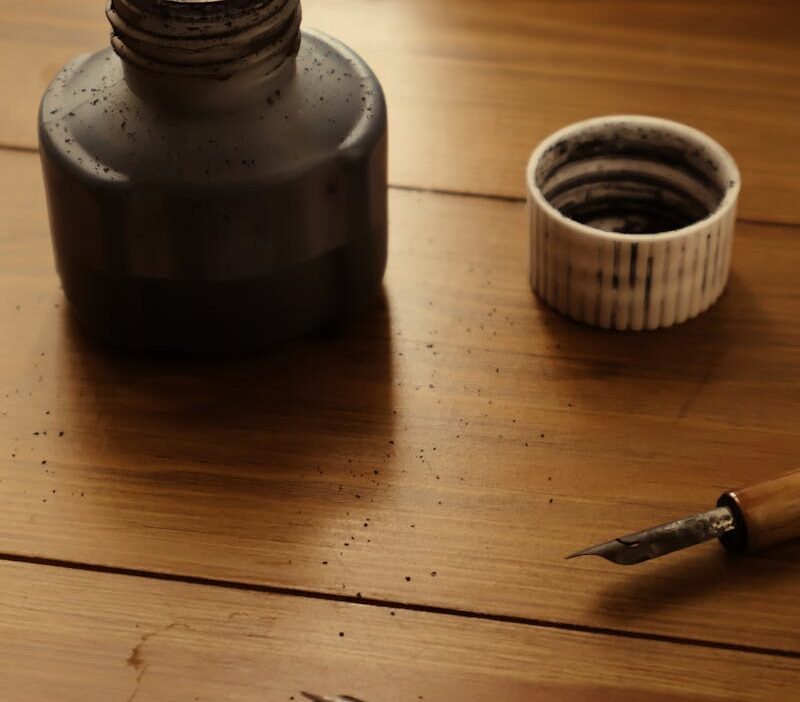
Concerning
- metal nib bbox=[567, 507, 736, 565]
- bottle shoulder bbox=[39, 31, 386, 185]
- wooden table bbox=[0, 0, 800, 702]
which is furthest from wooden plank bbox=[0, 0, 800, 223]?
metal nib bbox=[567, 507, 736, 565]

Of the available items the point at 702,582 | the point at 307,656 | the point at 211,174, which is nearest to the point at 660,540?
the point at 702,582

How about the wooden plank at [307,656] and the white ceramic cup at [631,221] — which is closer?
the wooden plank at [307,656]

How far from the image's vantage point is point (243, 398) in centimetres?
75

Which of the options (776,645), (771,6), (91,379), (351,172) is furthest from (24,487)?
(771,6)

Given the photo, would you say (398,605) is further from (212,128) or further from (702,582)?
(212,128)

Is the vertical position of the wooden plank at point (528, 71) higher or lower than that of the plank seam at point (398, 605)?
higher

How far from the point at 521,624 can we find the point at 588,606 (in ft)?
0.10

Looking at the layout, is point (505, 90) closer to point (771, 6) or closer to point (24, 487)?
point (771, 6)

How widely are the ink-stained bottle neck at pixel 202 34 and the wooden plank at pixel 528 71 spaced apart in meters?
0.22

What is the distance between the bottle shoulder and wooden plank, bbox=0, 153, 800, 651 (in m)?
0.12

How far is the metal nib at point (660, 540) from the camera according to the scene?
638 mm

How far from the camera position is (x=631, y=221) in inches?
32.9

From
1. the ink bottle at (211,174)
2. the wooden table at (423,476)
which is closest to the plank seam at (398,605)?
the wooden table at (423,476)

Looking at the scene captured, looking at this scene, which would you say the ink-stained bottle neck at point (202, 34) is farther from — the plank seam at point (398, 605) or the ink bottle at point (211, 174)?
the plank seam at point (398, 605)
